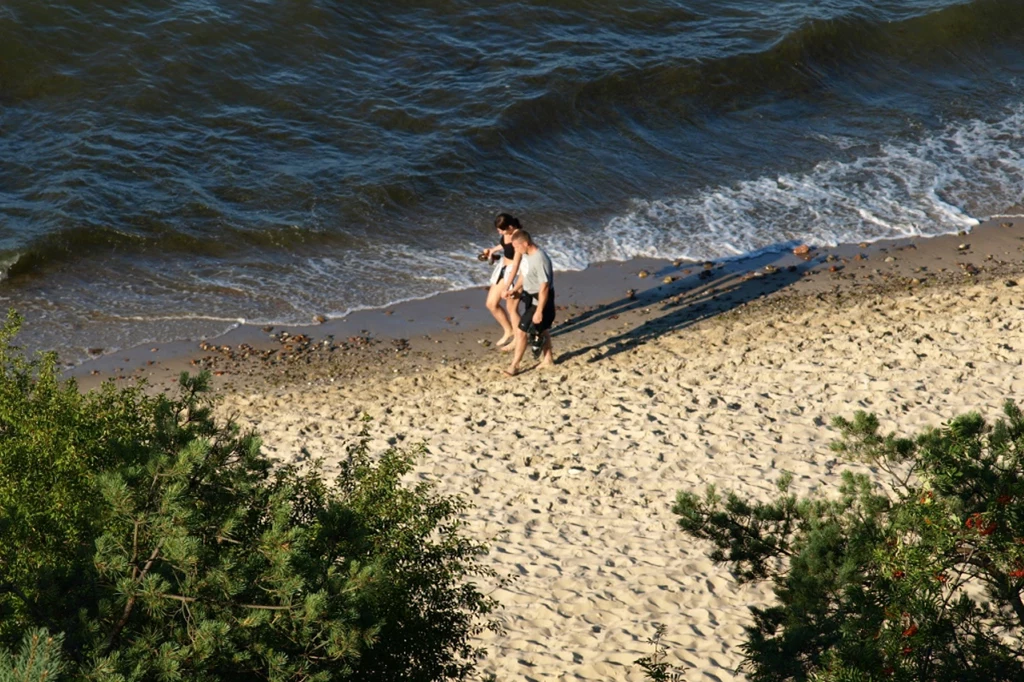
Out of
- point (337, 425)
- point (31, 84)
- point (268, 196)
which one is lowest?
point (337, 425)

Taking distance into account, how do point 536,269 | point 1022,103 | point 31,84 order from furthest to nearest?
point 1022,103
point 31,84
point 536,269

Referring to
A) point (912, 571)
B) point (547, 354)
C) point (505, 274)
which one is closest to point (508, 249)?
point (505, 274)

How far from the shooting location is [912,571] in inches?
154

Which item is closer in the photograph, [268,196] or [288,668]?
[288,668]

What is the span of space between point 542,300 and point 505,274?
77cm

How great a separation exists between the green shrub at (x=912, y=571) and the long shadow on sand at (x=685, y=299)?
6533 mm

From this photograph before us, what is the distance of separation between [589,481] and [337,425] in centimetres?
258

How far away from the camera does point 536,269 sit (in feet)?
35.4

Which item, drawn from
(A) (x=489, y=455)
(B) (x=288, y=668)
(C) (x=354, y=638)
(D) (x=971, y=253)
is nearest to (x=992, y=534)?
(C) (x=354, y=638)

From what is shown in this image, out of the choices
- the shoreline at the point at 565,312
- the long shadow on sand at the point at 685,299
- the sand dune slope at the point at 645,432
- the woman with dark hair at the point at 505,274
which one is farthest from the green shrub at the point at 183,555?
the long shadow on sand at the point at 685,299

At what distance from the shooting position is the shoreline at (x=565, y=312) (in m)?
11.4

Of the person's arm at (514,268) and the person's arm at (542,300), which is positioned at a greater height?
the person's arm at (514,268)

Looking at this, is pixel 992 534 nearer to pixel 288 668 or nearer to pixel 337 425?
pixel 288 668

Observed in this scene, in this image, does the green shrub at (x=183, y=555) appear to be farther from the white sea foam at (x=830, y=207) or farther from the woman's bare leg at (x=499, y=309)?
the white sea foam at (x=830, y=207)
